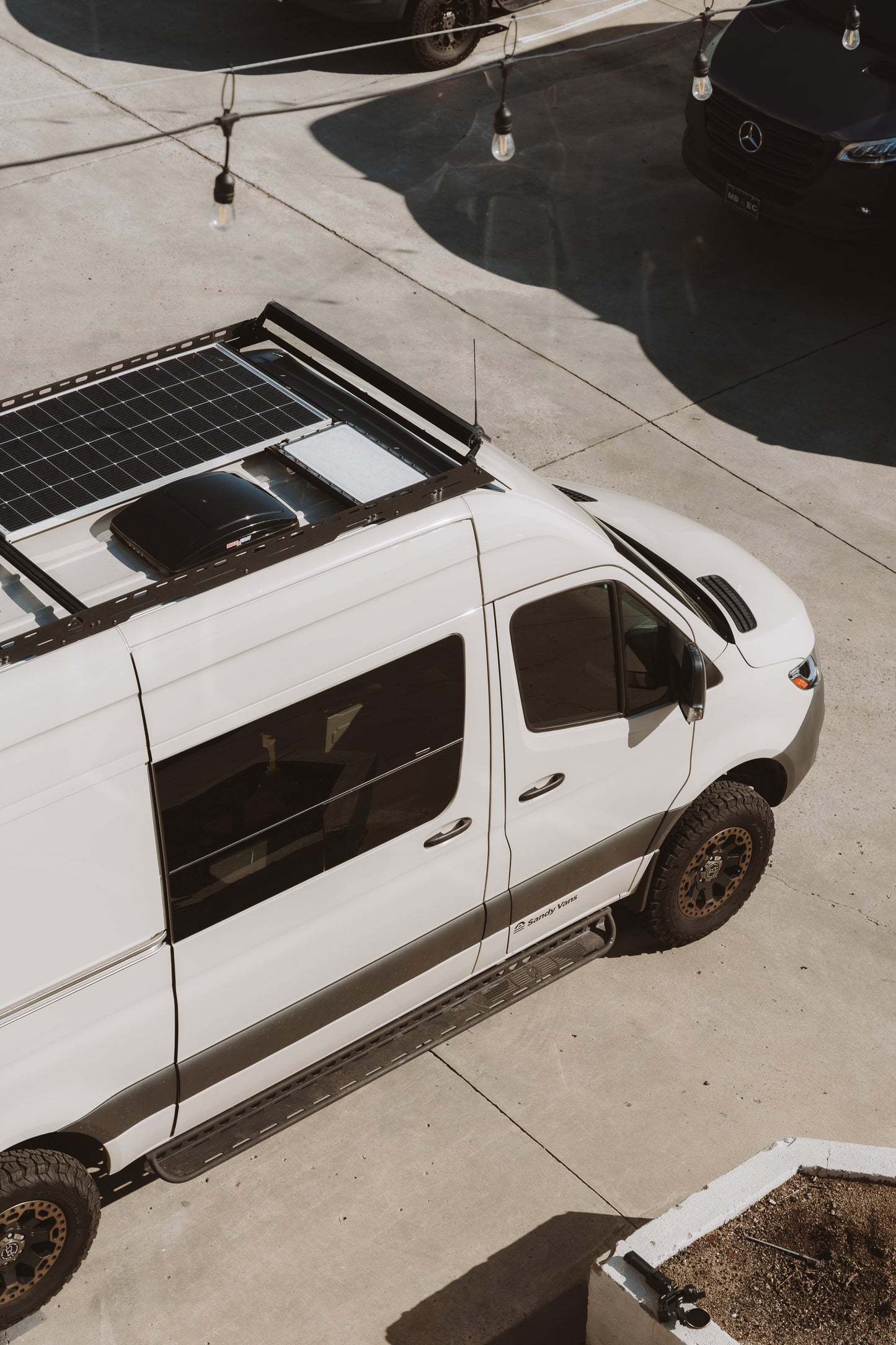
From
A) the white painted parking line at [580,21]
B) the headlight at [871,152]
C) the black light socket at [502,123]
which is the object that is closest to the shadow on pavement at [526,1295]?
the black light socket at [502,123]

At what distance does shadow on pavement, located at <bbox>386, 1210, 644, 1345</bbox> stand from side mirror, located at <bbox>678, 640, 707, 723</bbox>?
1.77 meters

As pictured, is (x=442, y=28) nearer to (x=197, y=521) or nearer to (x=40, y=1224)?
(x=197, y=521)

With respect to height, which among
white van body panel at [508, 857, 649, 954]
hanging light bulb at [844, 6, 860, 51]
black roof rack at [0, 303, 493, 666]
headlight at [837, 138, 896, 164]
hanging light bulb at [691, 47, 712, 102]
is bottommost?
white van body panel at [508, 857, 649, 954]

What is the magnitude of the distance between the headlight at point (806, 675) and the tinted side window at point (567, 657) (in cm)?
99

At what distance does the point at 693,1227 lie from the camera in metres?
4.50

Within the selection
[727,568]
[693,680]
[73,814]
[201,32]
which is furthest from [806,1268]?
[201,32]

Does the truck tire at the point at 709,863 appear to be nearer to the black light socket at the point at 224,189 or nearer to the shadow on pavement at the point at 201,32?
the black light socket at the point at 224,189

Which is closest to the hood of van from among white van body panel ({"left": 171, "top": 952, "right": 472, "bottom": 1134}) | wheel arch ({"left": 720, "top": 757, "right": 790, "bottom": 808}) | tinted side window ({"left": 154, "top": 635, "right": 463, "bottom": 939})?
wheel arch ({"left": 720, "top": 757, "right": 790, "bottom": 808})

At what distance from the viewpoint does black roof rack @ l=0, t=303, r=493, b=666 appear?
3.99 meters

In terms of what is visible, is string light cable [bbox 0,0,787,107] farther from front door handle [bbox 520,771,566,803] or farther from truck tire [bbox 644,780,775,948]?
front door handle [bbox 520,771,566,803]

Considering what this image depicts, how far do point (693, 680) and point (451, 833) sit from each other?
1.01 metres

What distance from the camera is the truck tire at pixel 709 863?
5.80m

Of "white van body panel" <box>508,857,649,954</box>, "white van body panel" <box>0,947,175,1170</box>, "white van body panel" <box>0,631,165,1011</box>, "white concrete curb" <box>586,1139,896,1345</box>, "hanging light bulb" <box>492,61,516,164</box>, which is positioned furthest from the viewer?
"hanging light bulb" <box>492,61,516,164</box>

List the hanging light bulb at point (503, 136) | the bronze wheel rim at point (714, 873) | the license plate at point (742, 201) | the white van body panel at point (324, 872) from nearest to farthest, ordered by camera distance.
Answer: the white van body panel at point (324, 872) < the bronze wheel rim at point (714, 873) < the hanging light bulb at point (503, 136) < the license plate at point (742, 201)
